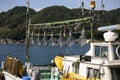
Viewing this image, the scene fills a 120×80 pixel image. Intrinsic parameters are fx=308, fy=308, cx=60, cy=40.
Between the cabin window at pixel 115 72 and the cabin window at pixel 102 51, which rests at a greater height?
the cabin window at pixel 102 51

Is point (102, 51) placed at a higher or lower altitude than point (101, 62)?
higher

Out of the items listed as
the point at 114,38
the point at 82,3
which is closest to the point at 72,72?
the point at 114,38

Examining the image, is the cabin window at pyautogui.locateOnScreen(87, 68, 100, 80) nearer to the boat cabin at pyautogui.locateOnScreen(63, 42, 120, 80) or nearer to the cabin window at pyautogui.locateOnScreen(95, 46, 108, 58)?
the boat cabin at pyautogui.locateOnScreen(63, 42, 120, 80)

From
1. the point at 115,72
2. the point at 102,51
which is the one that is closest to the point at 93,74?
the point at 102,51

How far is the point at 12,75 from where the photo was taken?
93.7ft

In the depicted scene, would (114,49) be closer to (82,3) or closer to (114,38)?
(114,38)

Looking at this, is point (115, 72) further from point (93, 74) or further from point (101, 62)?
point (93, 74)

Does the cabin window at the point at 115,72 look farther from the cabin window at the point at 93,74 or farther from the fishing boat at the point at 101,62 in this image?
the cabin window at the point at 93,74

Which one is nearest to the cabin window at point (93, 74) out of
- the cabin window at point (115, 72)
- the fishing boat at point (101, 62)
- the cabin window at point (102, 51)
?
the fishing boat at point (101, 62)

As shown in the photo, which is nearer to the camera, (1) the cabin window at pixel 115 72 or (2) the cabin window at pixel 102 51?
(1) the cabin window at pixel 115 72

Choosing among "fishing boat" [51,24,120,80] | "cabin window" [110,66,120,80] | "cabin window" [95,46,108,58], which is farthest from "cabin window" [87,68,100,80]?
"cabin window" [110,66,120,80]

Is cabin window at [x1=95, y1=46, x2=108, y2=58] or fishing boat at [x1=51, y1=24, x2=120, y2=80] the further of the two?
cabin window at [x1=95, y1=46, x2=108, y2=58]

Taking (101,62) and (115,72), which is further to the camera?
(101,62)

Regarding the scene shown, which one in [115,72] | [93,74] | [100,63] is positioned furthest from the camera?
[93,74]
